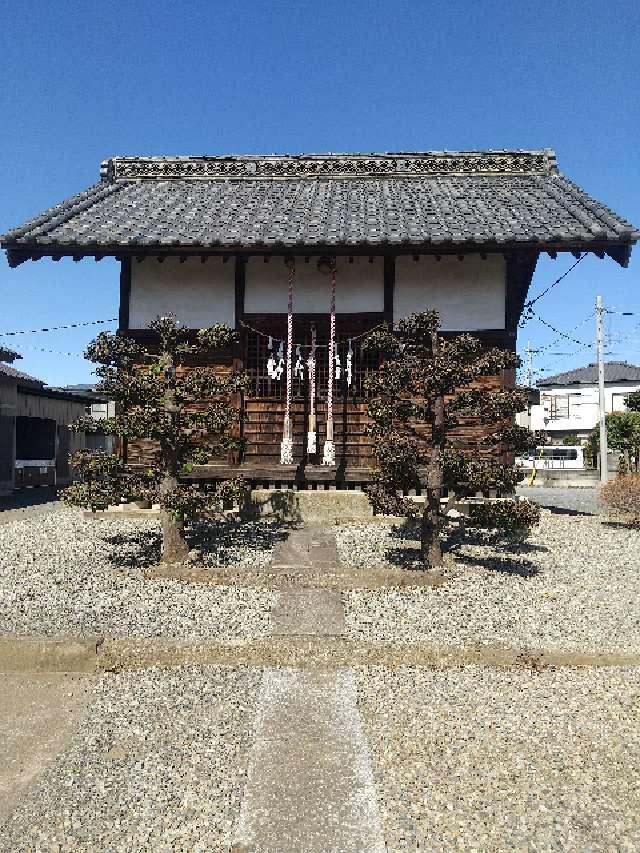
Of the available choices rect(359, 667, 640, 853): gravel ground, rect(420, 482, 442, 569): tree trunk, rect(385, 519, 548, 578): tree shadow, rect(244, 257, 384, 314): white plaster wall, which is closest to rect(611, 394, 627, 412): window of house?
rect(385, 519, 548, 578): tree shadow

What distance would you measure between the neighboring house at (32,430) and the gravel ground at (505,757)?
16495 millimetres

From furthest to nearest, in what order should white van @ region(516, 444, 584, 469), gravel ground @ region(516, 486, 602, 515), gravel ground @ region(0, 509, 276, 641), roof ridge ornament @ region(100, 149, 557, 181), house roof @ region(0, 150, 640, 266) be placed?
white van @ region(516, 444, 584, 469) → gravel ground @ region(516, 486, 602, 515) → roof ridge ornament @ region(100, 149, 557, 181) → house roof @ region(0, 150, 640, 266) → gravel ground @ region(0, 509, 276, 641)

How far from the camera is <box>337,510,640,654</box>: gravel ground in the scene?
4844 mm

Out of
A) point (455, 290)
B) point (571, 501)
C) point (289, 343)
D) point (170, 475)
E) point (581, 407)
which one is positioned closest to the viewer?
point (170, 475)

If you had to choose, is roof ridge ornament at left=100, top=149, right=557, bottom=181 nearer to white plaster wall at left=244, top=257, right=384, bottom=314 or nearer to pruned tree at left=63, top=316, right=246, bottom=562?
white plaster wall at left=244, top=257, right=384, bottom=314

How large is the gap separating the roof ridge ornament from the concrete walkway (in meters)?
11.5

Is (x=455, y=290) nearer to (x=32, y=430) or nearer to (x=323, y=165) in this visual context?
(x=323, y=165)

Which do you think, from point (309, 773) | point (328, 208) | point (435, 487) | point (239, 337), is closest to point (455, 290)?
point (328, 208)

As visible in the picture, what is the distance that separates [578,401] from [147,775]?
1999 inches

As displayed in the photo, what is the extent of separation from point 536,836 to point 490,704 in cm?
124

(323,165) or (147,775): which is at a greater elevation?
(323,165)

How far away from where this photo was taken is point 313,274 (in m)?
9.58

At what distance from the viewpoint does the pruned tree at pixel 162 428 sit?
21.4 feet

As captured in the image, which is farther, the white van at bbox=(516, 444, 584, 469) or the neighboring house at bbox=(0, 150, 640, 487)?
the white van at bbox=(516, 444, 584, 469)
